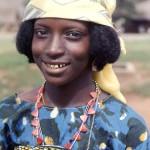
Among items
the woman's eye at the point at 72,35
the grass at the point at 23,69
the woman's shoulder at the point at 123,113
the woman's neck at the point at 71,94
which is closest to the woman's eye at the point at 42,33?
the woman's eye at the point at 72,35

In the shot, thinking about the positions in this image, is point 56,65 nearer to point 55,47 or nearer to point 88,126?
point 55,47

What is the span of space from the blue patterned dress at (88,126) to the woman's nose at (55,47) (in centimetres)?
33

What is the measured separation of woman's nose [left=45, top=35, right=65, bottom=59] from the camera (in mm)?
2670

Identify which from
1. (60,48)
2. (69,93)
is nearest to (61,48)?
(60,48)

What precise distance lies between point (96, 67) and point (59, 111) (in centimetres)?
31

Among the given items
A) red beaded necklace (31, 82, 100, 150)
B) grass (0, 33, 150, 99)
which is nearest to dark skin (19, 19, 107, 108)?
red beaded necklace (31, 82, 100, 150)

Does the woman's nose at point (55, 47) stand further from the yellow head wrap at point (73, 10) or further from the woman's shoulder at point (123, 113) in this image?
the woman's shoulder at point (123, 113)

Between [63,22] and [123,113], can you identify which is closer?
[63,22]

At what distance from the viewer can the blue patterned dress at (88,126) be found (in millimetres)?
2781

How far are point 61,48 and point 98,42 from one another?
0.20m

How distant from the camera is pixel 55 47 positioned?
8.79 feet

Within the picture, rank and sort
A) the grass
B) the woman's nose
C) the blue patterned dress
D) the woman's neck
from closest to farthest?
the woman's nose, the blue patterned dress, the woman's neck, the grass

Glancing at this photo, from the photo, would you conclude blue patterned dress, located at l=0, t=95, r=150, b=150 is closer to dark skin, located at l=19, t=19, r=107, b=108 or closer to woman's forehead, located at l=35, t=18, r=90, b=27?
dark skin, located at l=19, t=19, r=107, b=108

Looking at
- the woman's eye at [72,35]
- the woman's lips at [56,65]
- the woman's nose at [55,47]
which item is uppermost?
the woman's eye at [72,35]
